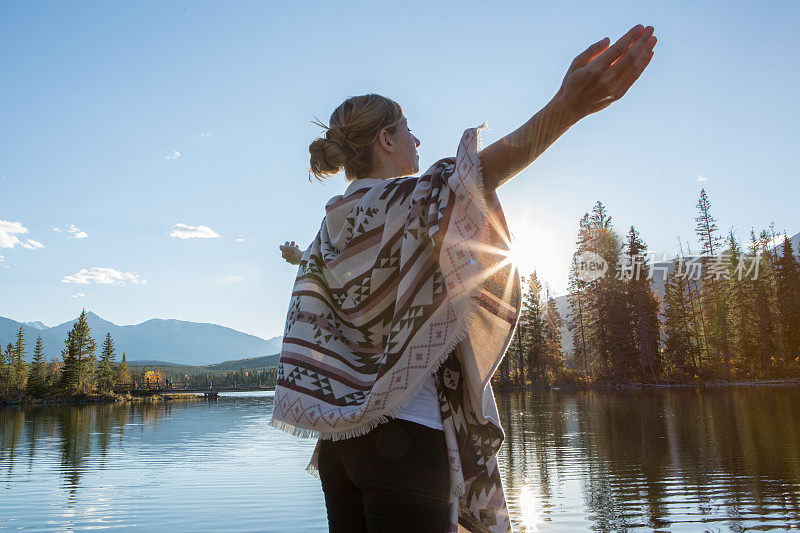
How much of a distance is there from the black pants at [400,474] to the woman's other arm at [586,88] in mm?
599

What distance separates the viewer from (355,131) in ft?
4.85

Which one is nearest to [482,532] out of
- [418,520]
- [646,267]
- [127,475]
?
[418,520]

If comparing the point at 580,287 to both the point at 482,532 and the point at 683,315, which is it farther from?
the point at 482,532

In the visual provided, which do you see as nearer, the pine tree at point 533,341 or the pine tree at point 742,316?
the pine tree at point 742,316

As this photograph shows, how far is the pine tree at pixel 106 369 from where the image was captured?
69750 millimetres

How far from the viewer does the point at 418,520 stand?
105 cm

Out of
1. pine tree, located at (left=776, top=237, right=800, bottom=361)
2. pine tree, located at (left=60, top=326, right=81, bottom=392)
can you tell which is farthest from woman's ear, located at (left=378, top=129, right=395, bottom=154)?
pine tree, located at (left=60, top=326, right=81, bottom=392)

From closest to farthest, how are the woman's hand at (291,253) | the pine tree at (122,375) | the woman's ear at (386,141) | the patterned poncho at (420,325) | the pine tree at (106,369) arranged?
the patterned poncho at (420,325), the woman's ear at (386,141), the woman's hand at (291,253), the pine tree at (106,369), the pine tree at (122,375)

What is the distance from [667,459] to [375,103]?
11.5m

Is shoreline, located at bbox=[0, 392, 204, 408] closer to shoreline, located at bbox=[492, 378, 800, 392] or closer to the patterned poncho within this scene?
shoreline, located at bbox=[492, 378, 800, 392]

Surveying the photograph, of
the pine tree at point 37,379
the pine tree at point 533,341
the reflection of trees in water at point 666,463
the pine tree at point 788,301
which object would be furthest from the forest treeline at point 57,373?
the pine tree at point 788,301

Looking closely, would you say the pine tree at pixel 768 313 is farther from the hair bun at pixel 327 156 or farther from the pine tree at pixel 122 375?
the pine tree at pixel 122 375

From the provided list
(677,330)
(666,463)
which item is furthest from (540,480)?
(677,330)

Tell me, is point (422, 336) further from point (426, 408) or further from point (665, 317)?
point (665, 317)
